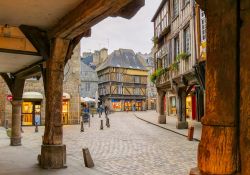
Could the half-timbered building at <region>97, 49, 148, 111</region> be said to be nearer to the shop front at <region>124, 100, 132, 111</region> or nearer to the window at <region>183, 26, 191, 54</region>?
the shop front at <region>124, 100, 132, 111</region>

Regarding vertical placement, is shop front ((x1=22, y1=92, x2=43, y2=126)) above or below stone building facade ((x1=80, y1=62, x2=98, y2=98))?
below

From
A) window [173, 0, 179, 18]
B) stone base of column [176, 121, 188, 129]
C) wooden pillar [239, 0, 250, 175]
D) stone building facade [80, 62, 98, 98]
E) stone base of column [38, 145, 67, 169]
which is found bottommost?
stone base of column [176, 121, 188, 129]

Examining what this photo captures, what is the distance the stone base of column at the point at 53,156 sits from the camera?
262 inches

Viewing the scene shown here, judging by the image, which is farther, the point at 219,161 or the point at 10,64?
the point at 10,64

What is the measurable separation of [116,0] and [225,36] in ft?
7.08

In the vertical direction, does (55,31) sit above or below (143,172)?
→ above

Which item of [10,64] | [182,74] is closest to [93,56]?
[182,74]

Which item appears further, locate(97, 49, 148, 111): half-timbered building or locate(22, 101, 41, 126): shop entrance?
locate(97, 49, 148, 111): half-timbered building

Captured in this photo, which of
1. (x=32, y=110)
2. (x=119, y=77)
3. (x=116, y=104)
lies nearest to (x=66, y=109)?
(x=32, y=110)

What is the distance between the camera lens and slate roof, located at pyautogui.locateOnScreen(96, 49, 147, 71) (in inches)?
2096

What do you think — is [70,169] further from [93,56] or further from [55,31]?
[93,56]

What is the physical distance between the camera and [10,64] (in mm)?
9000

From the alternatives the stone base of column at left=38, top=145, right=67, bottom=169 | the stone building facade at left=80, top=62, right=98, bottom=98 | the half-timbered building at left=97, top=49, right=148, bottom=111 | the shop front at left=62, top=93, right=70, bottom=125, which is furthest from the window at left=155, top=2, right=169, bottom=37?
the half-timbered building at left=97, top=49, right=148, bottom=111

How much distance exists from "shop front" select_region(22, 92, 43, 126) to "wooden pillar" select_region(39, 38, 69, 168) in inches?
646
